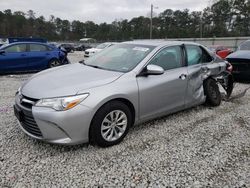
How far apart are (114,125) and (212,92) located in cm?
264

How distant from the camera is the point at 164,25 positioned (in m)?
67.5

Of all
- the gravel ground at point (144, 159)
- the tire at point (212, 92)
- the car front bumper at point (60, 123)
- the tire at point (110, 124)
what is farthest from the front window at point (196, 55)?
the car front bumper at point (60, 123)

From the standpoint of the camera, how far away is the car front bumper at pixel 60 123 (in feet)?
8.93

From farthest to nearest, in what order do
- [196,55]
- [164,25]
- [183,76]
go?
1. [164,25]
2. [196,55]
3. [183,76]

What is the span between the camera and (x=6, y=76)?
8711mm

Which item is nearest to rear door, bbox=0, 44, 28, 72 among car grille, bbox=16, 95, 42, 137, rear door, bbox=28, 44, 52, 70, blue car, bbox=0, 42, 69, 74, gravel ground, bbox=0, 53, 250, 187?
blue car, bbox=0, 42, 69, 74

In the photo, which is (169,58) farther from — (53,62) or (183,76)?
(53,62)

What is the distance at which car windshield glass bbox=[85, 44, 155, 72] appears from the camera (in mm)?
3584

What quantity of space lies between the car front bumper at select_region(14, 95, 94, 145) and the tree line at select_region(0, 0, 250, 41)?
181 feet

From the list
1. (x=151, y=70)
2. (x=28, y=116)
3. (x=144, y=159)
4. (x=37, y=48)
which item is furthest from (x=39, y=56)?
(x=144, y=159)

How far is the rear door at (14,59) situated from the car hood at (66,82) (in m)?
5.95

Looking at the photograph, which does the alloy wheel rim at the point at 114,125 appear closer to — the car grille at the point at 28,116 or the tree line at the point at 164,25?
the car grille at the point at 28,116

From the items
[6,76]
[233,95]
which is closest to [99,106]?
[233,95]

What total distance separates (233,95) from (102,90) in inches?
173
